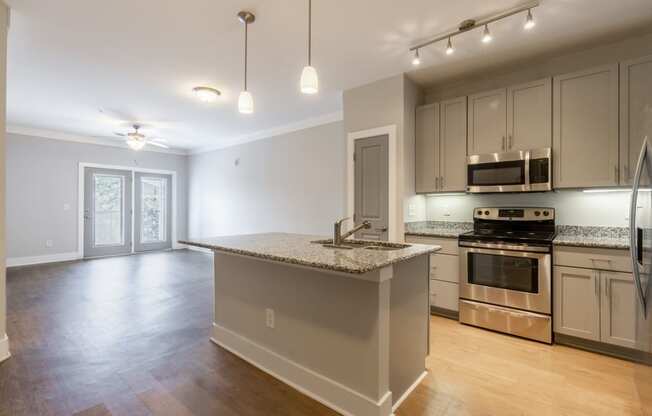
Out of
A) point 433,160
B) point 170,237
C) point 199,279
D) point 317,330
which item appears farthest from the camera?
point 170,237

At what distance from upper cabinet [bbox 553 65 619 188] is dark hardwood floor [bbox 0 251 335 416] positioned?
Answer: 290 cm

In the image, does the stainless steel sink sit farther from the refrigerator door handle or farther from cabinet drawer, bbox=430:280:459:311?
cabinet drawer, bbox=430:280:459:311

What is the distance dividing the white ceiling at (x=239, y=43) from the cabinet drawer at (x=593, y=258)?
1.85m

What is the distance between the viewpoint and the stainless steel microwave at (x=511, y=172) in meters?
2.82

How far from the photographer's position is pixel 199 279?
4.83m

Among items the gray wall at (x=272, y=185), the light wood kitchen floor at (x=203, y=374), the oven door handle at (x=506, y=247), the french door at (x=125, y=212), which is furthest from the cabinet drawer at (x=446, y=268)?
the french door at (x=125, y=212)

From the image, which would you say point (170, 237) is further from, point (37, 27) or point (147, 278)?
point (37, 27)

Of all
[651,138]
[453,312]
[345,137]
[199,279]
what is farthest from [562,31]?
[199,279]

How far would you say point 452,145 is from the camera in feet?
11.1

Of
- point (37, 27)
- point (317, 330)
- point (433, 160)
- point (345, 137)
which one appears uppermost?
point (37, 27)

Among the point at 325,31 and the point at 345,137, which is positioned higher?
the point at 325,31

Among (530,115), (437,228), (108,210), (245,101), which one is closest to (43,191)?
(108,210)

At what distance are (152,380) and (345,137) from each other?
3066mm

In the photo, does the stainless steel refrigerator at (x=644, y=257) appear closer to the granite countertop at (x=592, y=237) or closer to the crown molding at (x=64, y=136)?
the granite countertop at (x=592, y=237)
